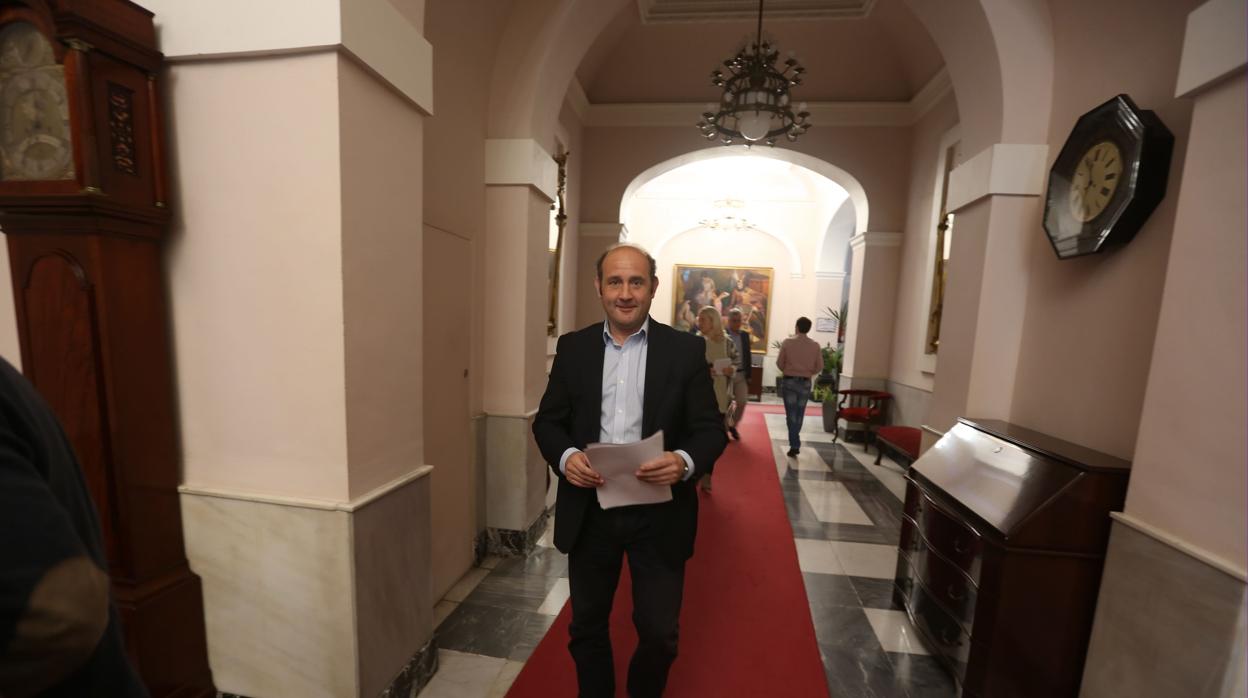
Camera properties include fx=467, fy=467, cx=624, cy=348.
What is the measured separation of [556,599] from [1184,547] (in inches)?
109

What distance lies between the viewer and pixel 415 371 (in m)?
2.06

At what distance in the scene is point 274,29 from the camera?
1539 millimetres

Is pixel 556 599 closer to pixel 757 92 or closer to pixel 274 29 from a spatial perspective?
pixel 274 29

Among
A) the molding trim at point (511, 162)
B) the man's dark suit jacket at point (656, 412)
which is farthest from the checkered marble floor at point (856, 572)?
the molding trim at point (511, 162)

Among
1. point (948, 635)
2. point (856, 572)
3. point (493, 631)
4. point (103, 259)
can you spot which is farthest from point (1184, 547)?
point (103, 259)

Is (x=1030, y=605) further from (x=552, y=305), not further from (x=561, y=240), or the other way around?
(x=561, y=240)

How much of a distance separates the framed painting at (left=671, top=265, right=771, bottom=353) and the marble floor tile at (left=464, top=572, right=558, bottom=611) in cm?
980

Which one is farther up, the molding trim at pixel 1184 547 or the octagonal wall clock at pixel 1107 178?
the octagonal wall clock at pixel 1107 178

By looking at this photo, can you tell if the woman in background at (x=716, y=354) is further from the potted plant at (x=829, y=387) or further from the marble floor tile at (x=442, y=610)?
the potted plant at (x=829, y=387)

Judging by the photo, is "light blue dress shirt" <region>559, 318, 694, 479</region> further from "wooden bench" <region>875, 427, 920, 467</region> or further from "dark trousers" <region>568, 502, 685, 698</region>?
"wooden bench" <region>875, 427, 920, 467</region>

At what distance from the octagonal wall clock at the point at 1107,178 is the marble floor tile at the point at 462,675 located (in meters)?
3.57

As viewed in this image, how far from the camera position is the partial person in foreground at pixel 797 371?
20.1 ft

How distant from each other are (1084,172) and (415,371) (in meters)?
3.44

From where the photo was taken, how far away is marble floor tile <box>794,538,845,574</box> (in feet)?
10.9
